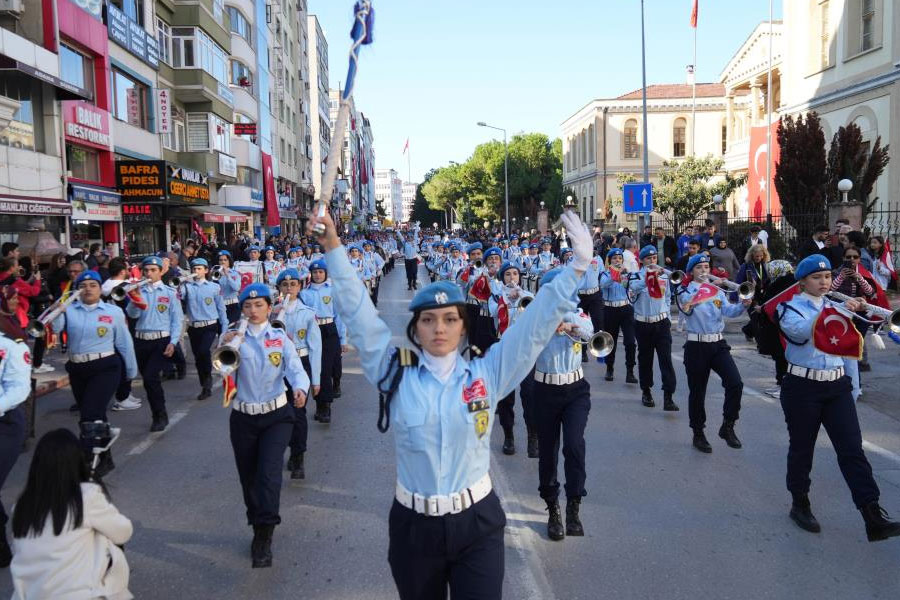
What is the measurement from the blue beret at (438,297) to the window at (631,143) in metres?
59.6

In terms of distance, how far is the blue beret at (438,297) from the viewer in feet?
10.0

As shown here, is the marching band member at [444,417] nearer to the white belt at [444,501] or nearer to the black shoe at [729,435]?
the white belt at [444,501]

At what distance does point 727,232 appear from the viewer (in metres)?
24.6


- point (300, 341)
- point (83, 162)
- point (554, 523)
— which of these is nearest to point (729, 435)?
point (554, 523)

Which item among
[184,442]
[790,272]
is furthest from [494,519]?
[184,442]

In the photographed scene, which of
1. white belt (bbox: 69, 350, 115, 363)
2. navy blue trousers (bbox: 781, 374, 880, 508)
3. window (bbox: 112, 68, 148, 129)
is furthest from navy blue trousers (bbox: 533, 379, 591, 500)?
window (bbox: 112, 68, 148, 129)

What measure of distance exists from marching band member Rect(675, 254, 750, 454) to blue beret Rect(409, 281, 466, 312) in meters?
5.19

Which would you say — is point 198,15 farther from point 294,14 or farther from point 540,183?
point 540,183

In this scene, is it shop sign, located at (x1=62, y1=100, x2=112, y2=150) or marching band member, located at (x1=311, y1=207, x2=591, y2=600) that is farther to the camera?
shop sign, located at (x1=62, y1=100, x2=112, y2=150)

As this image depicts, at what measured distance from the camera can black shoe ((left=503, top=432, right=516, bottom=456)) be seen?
7.52 m

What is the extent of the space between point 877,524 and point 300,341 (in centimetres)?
542

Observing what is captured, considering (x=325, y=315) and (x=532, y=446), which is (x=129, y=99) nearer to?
(x=325, y=315)

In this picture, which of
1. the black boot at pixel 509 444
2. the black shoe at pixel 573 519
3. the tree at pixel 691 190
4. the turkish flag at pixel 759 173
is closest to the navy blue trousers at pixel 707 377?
the black boot at pixel 509 444

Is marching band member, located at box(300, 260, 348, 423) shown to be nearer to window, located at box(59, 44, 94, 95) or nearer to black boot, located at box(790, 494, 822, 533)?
black boot, located at box(790, 494, 822, 533)
